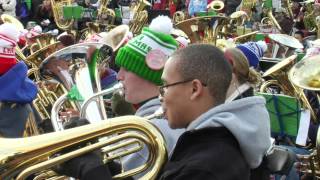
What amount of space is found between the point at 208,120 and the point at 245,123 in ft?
0.42

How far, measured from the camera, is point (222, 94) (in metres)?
1.98

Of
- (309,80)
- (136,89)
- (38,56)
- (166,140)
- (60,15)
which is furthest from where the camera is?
(60,15)

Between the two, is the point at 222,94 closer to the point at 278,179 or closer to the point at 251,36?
the point at 278,179

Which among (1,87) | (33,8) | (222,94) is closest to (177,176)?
(222,94)

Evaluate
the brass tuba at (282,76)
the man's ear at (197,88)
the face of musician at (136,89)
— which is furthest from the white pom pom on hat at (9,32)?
the man's ear at (197,88)

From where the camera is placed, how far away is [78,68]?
12.0ft

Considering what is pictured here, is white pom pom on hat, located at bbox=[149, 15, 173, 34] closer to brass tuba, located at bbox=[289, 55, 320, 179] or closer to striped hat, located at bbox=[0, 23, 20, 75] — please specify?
striped hat, located at bbox=[0, 23, 20, 75]

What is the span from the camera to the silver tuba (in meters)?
3.43

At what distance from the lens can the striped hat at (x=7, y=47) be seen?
3570 mm

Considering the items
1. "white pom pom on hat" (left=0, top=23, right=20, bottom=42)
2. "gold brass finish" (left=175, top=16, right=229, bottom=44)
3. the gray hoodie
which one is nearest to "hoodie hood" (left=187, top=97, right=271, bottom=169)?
the gray hoodie

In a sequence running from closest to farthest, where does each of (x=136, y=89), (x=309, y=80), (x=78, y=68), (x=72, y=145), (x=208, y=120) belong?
(x=208, y=120) < (x=72, y=145) < (x=136, y=89) < (x=78, y=68) < (x=309, y=80)

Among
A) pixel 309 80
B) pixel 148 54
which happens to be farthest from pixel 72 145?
pixel 309 80

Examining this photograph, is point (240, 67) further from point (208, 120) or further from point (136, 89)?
point (208, 120)

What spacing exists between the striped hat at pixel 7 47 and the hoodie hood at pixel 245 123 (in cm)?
197
